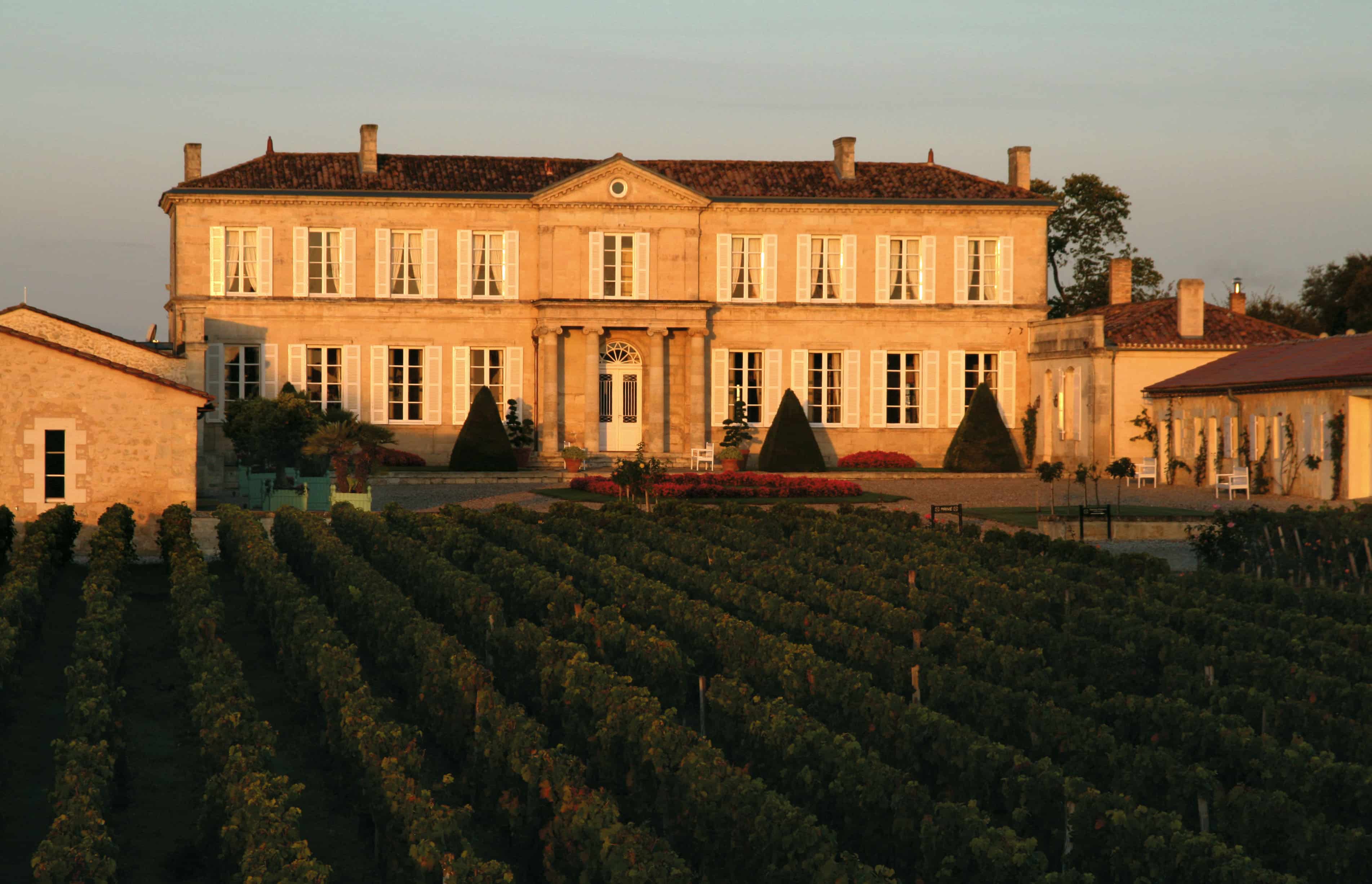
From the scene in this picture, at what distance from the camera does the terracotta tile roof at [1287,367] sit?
27812mm

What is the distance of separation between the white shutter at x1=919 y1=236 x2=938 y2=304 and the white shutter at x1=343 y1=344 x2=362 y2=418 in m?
14.1

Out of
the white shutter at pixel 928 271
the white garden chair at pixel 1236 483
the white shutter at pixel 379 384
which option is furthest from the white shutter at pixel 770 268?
the white garden chair at pixel 1236 483

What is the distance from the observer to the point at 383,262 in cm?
3775

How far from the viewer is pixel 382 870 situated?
29.0 ft

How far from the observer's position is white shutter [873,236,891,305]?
128ft

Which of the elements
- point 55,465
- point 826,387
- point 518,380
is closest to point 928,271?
point 826,387

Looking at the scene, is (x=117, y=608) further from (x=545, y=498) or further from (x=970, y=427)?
(x=970, y=427)

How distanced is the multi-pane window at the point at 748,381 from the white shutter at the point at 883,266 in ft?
9.62

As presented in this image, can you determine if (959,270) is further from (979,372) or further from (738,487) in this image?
(738,487)

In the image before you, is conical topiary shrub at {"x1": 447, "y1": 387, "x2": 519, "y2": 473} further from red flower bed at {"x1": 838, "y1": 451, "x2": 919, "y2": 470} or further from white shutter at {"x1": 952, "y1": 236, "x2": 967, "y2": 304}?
white shutter at {"x1": 952, "y1": 236, "x2": 967, "y2": 304}

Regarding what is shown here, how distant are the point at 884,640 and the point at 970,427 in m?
25.1

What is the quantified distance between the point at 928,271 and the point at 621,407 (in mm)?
8530

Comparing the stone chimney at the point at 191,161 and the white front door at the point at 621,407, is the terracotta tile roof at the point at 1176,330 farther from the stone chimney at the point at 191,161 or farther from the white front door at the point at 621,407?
the stone chimney at the point at 191,161

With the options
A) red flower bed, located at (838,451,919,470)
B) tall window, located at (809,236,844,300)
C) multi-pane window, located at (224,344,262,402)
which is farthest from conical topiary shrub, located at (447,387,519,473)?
tall window, located at (809,236,844,300)
